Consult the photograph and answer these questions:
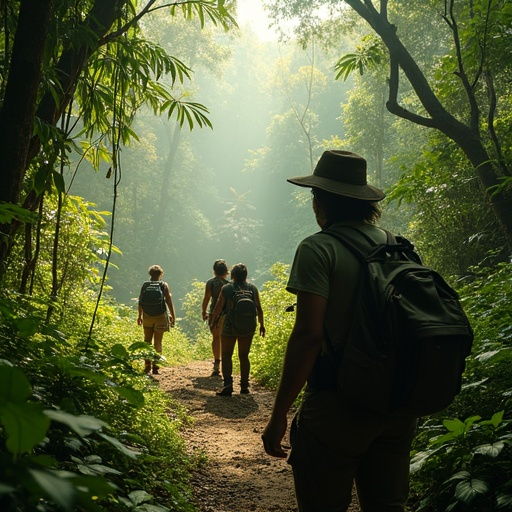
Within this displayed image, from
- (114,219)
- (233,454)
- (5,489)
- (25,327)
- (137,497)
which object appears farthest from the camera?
(114,219)

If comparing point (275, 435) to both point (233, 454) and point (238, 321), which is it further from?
point (238, 321)

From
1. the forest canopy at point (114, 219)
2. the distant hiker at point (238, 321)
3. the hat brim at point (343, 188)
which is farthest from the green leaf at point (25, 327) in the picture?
the distant hiker at point (238, 321)

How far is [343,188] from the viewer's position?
96.3 inches

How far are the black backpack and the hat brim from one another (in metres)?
0.43

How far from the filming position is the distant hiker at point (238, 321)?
7824 millimetres

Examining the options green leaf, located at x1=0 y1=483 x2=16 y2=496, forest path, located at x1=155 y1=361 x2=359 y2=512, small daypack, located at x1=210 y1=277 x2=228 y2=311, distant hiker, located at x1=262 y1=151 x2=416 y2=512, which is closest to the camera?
green leaf, located at x1=0 y1=483 x2=16 y2=496

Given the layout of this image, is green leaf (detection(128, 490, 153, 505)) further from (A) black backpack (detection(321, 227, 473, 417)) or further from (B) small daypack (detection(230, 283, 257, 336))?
(B) small daypack (detection(230, 283, 257, 336))

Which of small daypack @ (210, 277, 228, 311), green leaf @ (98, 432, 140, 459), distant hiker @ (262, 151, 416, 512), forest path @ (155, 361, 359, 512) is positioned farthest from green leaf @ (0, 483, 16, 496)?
small daypack @ (210, 277, 228, 311)

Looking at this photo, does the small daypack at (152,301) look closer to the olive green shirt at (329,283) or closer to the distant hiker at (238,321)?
the distant hiker at (238,321)

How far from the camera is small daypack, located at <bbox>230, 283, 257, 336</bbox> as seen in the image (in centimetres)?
780

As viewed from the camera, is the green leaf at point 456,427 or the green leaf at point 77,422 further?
the green leaf at point 456,427

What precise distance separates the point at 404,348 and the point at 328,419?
391 millimetres

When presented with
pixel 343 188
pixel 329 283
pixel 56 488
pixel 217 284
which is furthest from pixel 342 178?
pixel 217 284

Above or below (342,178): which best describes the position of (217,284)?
above
